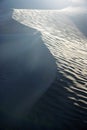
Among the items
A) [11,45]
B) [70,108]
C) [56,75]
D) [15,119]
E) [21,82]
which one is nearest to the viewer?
[15,119]

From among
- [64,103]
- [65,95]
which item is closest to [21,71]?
[65,95]

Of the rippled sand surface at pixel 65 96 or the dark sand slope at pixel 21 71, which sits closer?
the rippled sand surface at pixel 65 96

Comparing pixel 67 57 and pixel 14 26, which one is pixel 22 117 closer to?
pixel 67 57

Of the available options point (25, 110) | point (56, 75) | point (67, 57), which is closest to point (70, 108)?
point (25, 110)

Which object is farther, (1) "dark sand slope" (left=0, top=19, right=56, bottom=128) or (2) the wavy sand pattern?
(1) "dark sand slope" (left=0, top=19, right=56, bottom=128)

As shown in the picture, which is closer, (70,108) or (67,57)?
(70,108)

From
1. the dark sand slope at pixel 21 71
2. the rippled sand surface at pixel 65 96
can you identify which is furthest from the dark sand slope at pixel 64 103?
the dark sand slope at pixel 21 71

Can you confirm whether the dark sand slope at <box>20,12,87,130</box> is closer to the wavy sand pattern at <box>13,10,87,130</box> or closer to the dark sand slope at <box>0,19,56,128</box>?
the wavy sand pattern at <box>13,10,87,130</box>

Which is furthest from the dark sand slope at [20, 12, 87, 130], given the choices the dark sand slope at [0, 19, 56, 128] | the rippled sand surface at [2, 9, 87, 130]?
the dark sand slope at [0, 19, 56, 128]

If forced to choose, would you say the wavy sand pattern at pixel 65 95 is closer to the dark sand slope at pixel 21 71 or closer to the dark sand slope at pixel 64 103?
the dark sand slope at pixel 64 103
